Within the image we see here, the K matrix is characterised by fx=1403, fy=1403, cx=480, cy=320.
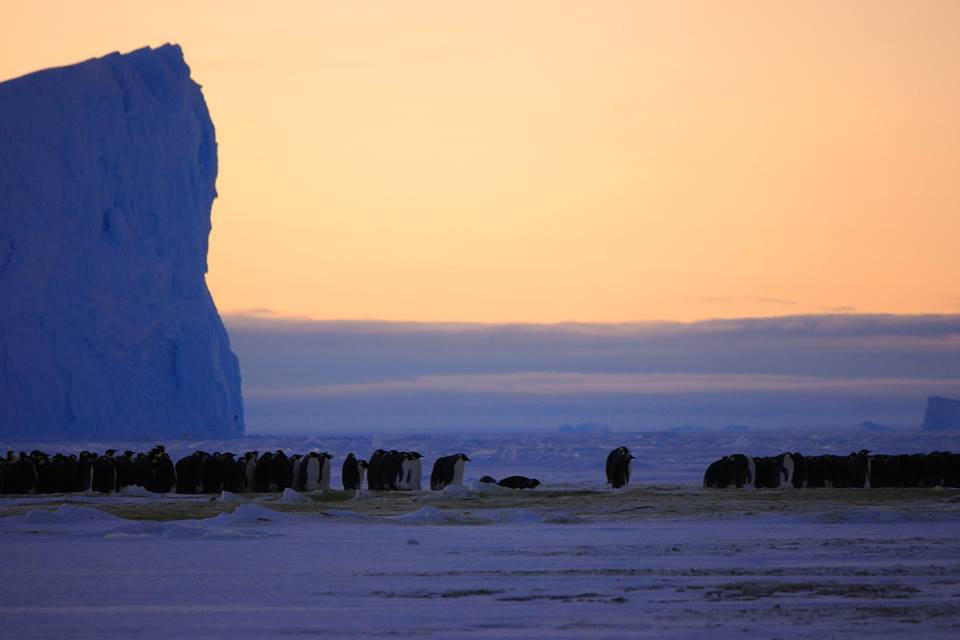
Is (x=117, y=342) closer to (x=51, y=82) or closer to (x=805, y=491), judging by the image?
(x=51, y=82)

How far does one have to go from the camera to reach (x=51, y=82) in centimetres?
5488

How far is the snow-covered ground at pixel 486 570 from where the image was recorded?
306 inches

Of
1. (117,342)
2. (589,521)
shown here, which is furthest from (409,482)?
(117,342)

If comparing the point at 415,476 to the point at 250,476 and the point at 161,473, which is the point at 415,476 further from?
the point at 161,473

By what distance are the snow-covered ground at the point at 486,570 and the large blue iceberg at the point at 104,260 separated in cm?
3336

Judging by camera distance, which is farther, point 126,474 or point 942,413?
point 942,413

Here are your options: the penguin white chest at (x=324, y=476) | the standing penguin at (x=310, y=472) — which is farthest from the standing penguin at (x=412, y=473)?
the standing penguin at (x=310, y=472)

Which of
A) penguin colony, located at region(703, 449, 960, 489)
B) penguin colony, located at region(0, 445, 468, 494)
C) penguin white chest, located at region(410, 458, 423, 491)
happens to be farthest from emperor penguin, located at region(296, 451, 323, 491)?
penguin colony, located at region(703, 449, 960, 489)

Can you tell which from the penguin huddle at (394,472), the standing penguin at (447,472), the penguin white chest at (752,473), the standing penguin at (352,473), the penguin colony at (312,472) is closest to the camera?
the penguin colony at (312,472)

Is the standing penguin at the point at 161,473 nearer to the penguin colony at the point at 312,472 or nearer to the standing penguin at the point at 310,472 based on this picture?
the penguin colony at the point at 312,472

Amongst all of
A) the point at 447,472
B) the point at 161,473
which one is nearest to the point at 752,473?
the point at 447,472

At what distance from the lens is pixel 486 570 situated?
10930 millimetres

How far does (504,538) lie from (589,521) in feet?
9.61

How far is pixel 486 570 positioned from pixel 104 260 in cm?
4600
